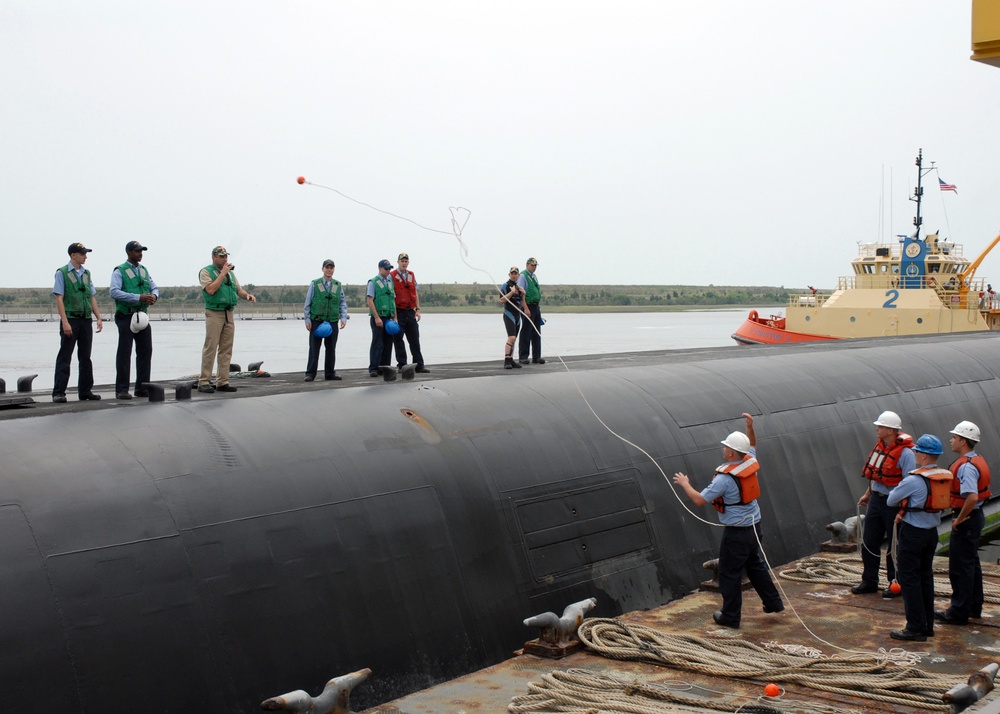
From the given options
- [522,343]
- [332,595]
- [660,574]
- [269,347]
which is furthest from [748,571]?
[269,347]

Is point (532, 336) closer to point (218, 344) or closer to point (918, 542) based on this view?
point (218, 344)

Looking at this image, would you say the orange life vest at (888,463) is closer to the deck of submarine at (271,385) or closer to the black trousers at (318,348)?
the deck of submarine at (271,385)

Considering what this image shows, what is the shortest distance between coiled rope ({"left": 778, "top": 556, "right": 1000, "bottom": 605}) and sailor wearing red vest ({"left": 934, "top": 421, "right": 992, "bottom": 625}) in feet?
2.97

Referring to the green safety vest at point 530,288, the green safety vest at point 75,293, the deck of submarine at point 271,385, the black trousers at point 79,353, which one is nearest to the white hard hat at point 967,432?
the deck of submarine at point 271,385

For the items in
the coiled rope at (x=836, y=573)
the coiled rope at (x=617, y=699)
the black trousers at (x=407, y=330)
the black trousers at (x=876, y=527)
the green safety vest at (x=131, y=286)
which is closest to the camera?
the coiled rope at (x=617, y=699)

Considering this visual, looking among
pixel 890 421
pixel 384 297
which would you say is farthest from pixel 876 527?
pixel 384 297

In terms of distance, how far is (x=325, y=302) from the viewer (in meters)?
13.2

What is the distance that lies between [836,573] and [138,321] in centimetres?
831

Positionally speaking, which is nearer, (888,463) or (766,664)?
(766,664)

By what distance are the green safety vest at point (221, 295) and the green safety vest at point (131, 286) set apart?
66 cm

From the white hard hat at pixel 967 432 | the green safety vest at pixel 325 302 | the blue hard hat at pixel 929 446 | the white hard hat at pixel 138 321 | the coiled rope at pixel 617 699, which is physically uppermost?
the green safety vest at pixel 325 302

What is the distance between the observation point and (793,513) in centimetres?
1357

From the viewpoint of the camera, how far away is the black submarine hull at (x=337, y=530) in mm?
7141

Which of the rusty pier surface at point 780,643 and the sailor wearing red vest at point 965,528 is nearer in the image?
the rusty pier surface at point 780,643
